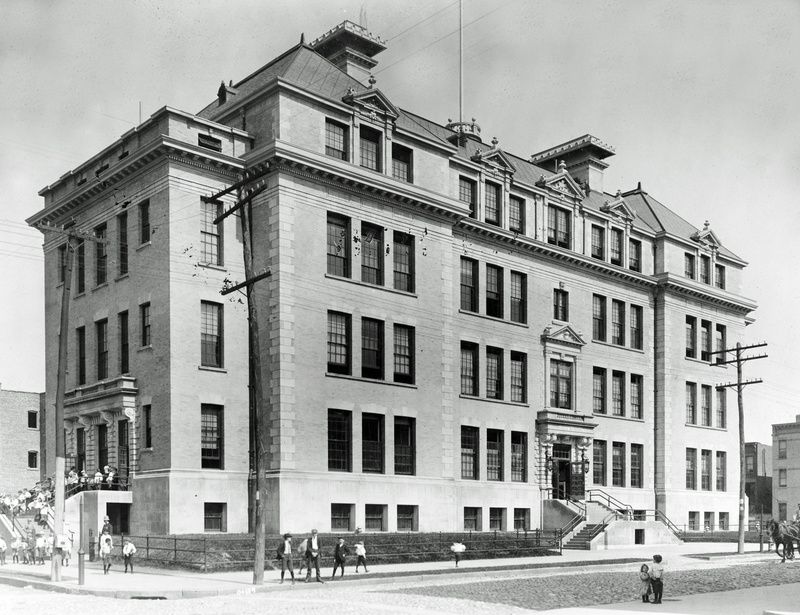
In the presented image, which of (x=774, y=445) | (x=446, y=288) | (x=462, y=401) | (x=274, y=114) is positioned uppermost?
(x=274, y=114)

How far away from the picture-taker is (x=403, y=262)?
4391 centimetres

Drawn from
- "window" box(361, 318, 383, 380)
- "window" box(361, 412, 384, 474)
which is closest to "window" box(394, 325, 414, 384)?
"window" box(361, 318, 383, 380)

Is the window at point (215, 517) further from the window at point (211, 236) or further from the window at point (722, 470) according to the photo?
the window at point (722, 470)

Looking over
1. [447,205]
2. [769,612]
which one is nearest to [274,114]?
[447,205]

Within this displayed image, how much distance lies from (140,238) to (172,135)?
466cm

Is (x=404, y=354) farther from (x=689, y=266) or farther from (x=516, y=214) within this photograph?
(x=689, y=266)

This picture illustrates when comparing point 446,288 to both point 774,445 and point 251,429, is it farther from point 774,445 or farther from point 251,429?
point 774,445

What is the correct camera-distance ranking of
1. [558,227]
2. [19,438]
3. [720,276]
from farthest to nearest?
[19,438], [720,276], [558,227]

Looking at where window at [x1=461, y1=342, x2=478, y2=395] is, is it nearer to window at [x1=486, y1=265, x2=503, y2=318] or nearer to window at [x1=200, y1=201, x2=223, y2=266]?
window at [x1=486, y1=265, x2=503, y2=318]

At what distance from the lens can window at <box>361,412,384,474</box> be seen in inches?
1626

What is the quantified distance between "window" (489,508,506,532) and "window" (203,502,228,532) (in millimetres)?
14737

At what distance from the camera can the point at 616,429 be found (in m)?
55.3

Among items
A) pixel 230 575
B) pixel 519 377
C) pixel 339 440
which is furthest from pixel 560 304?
pixel 230 575

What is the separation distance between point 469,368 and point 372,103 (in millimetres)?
13634
